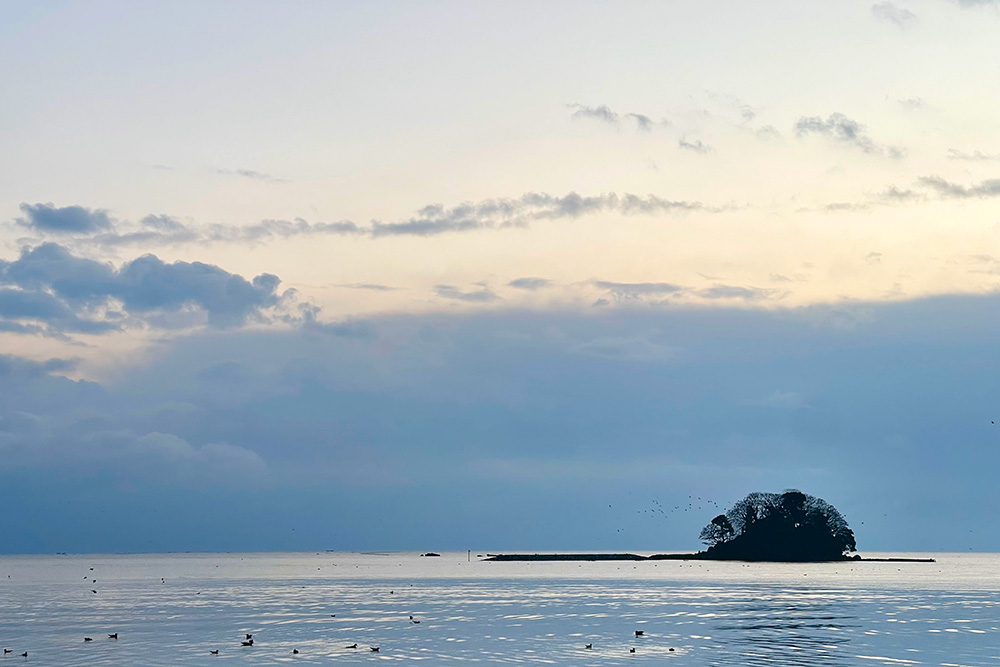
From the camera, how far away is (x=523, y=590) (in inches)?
5940

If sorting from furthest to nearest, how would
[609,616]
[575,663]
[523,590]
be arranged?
[523,590], [609,616], [575,663]

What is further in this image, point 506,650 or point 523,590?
point 523,590

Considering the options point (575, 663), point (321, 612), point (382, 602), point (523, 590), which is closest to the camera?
point (575, 663)

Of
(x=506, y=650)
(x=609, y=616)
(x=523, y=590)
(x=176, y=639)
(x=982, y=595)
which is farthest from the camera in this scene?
(x=523, y=590)

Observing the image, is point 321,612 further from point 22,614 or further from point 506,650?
point 506,650

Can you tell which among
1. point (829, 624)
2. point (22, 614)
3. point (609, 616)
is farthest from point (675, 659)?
point (22, 614)

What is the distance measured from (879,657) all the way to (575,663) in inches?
736

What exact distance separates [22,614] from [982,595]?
114 meters

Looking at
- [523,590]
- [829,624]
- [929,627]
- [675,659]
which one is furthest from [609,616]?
[523,590]

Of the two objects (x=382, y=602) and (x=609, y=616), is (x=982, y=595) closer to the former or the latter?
(x=609, y=616)

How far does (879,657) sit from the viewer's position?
214 ft

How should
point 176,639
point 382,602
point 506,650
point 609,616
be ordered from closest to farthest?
point 506,650, point 176,639, point 609,616, point 382,602

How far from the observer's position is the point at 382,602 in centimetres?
12506

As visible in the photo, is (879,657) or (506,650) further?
(506,650)
